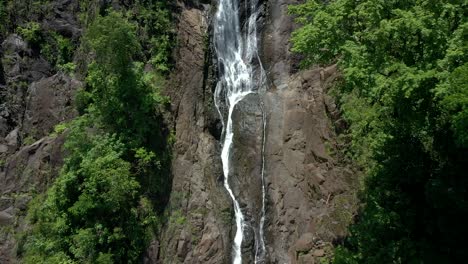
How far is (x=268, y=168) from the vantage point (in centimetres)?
2131

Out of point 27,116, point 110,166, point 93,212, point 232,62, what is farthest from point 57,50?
point 93,212

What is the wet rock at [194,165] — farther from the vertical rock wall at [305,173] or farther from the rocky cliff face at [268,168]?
the vertical rock wall at [305,173]

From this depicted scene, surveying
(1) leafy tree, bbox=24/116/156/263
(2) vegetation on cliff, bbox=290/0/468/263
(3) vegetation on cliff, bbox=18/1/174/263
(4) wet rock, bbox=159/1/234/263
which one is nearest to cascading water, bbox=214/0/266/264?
(4) wet rock, bbox=159/1/234/263

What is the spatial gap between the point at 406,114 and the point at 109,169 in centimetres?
1175

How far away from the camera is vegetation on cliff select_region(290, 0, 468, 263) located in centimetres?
1293

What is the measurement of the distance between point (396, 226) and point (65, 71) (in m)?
18.5

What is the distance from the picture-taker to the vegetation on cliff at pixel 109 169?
18.9 meters

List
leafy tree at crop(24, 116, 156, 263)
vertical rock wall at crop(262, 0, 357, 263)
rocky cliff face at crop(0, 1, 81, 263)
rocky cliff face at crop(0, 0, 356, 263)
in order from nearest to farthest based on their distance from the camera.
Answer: vertical rock wall at crop(262, 0, 357, 263), leafy tree at crop(24, 116, 156, 263), rocky cliff face at crop(0, 0, 356, 263), rocky cliff face at crop(0, 1, 81, 263)

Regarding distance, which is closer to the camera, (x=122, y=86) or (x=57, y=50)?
(x=122, y=86)

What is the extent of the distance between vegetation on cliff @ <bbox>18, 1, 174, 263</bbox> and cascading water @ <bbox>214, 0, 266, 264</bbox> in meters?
3.10

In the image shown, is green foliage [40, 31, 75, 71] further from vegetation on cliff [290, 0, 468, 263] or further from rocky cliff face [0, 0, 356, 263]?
vegetation on cliff [290, 0, 468, 263]

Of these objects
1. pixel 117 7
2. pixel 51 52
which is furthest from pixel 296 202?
pixel 51 52

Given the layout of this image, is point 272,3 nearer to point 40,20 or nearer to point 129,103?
point 129,103

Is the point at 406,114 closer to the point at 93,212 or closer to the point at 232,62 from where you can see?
the point at 93,212
